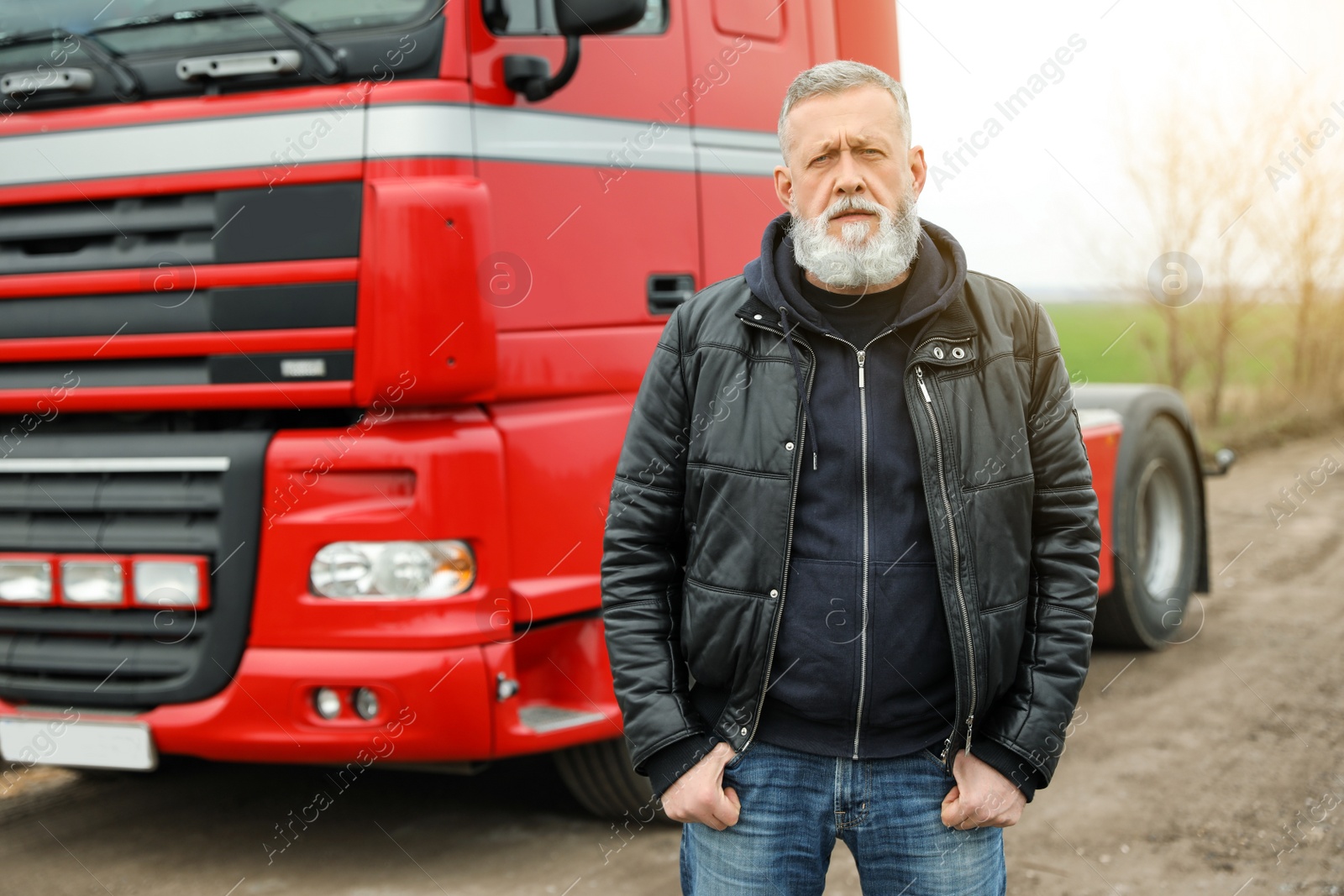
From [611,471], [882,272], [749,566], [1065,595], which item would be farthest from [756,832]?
[611,471]

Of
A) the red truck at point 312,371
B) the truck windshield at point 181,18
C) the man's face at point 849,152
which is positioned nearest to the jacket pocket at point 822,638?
the man's face at point 849,152

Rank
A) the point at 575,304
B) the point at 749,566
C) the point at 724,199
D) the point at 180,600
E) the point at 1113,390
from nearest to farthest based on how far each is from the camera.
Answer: the point at 749,566 < the point at 180,600 < the point at 575,304 < the point at 724,199 < the point at 1113,390

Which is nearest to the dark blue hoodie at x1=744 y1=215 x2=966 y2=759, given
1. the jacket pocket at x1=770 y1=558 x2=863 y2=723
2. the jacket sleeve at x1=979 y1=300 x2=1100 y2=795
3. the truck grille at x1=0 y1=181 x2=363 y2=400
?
the jacket pocket at x1=770 y1=558 x2=863 y2=723

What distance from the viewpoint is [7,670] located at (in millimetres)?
3520

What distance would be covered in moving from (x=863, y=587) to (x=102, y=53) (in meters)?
2.66

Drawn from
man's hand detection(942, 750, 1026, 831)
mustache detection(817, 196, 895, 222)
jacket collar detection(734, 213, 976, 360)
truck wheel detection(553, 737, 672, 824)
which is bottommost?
truck wheel detection(553, 737, 672, 824)

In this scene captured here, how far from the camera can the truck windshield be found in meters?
3.20

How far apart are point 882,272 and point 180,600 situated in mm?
2227

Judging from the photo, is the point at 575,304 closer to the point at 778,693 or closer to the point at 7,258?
the point at 7,258

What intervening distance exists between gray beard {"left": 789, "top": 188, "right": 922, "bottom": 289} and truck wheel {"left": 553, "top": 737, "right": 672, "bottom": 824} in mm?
2153

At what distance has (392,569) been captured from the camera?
3.20 meters

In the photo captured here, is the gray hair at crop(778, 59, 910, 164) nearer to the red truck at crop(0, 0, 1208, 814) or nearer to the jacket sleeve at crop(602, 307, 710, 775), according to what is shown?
the jacket sleeve at crop(602, 307, 710, 775)

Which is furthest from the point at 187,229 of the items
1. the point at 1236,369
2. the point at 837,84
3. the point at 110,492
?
the point at 1236,369

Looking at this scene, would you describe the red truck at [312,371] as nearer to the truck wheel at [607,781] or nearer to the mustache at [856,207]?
the truck wheel at [607,781]
